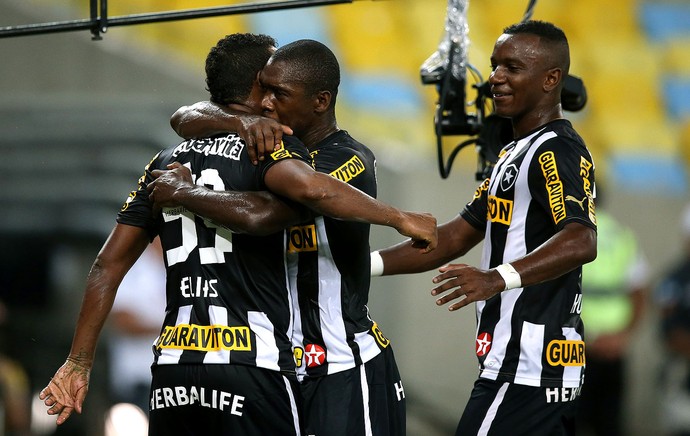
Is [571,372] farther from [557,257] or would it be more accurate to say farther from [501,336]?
[557,257]

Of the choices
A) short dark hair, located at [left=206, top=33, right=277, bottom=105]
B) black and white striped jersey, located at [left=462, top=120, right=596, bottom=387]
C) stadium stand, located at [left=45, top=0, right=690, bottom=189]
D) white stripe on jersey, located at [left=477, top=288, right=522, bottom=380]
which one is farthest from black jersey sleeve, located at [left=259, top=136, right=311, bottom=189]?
stadium stand, located at [left=45, top=0, right=690, bottom=189]

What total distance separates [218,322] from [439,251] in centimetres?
117

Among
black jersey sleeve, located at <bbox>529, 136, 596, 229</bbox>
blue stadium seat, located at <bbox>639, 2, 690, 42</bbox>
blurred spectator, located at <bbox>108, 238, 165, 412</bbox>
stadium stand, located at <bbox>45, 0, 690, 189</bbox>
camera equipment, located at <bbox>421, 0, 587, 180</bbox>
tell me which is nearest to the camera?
black jersey sleeve, located at <bbox>529, 136, 596, 229</bbox>

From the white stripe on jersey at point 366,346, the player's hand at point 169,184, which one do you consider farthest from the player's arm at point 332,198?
the white stripe on jersey at point 366,346

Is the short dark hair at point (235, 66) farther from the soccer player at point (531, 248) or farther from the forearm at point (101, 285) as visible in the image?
the soccer player at point (531, 248)

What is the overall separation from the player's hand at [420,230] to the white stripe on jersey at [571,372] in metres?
0.67

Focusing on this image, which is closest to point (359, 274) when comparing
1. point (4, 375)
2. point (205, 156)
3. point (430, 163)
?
point (205, 156)

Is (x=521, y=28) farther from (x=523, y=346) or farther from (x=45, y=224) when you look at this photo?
(x=45, y=224)

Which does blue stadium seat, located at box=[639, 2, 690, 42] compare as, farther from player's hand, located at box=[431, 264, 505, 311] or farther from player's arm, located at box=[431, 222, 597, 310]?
player's hand, located at box=[431, 264, 505, 311]

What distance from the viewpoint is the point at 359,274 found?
13.0ft

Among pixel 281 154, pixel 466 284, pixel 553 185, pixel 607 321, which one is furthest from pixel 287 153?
pixel 607 321

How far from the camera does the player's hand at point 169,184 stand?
357 centimetres

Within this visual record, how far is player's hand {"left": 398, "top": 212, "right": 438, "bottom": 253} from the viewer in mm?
3596

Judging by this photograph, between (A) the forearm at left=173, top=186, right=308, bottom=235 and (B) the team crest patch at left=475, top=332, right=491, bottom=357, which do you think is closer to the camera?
(A) the forearm at left=173, top=186, right=308, bottom=235
